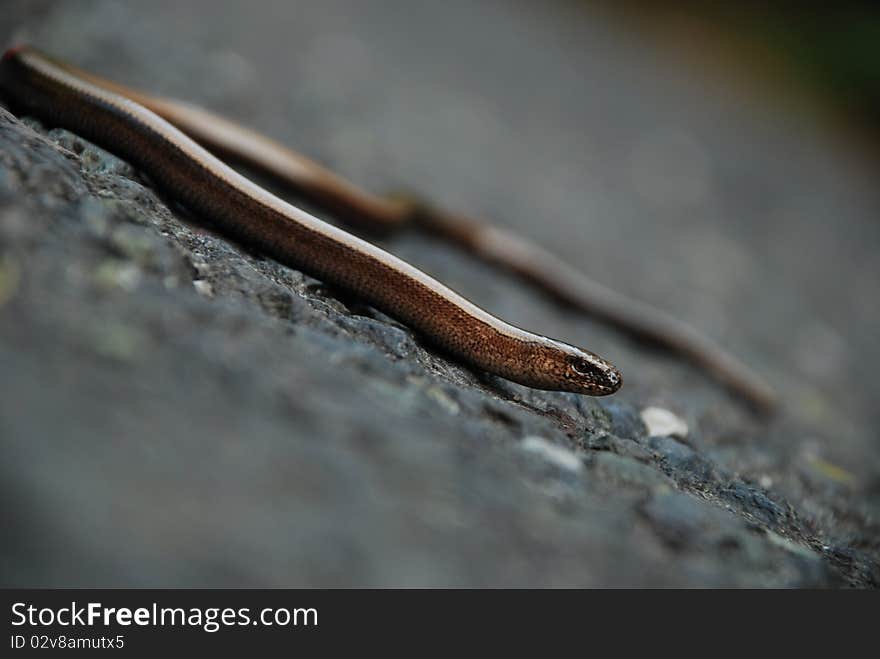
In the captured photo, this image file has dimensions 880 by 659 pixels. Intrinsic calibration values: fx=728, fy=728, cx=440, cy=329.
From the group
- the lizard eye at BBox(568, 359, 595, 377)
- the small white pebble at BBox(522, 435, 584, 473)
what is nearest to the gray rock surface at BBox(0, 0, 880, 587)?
the small white pebble at BBox(522, 435, 584, 473)

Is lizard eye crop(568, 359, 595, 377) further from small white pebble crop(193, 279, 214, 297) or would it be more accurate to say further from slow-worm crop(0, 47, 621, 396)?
small white pebble crop(193, 279, 214, 297)

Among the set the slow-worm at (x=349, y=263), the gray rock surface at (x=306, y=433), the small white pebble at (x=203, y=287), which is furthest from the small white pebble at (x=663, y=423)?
the small white pebble at (x=203, y=287)

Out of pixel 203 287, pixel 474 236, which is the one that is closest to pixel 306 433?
pixel 203 287

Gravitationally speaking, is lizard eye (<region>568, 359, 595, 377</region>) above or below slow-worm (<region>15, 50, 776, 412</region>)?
below

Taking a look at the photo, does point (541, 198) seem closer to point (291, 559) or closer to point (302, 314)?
point (302, 314)

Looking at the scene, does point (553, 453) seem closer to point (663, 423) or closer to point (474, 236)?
point (663, 423)
